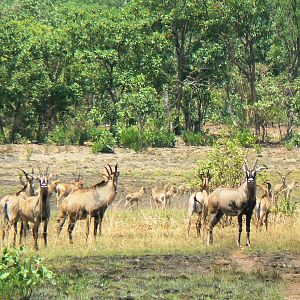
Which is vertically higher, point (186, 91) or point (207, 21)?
point (207, 21)

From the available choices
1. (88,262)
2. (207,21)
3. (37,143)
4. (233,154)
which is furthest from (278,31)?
(88,262)

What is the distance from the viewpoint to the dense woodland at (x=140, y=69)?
4425 cm

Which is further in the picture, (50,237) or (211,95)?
(211,95)

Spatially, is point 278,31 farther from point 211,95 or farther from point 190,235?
point 190,235

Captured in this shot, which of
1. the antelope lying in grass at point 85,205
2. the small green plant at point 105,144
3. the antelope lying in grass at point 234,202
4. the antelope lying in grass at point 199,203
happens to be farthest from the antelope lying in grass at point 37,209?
the small green plant at point 105,144

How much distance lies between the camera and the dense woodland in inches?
1742

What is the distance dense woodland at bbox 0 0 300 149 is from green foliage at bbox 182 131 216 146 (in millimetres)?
1497

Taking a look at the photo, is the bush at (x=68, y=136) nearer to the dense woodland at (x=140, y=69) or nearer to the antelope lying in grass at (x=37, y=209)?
the dense woodland at (x=140, y=69)

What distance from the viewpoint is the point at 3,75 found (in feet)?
143

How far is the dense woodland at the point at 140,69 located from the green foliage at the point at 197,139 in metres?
1.50

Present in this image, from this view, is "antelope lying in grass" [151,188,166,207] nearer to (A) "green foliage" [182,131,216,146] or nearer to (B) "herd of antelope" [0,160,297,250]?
(B) "herd of antelope" [0,160,297,250]

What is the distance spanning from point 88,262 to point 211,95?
39.6 metres

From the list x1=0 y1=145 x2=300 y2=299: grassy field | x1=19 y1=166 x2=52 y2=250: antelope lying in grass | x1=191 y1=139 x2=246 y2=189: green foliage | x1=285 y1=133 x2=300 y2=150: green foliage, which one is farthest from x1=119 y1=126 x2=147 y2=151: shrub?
x1=19 y1=166 x2=52 y2=250: antelope lying in grass

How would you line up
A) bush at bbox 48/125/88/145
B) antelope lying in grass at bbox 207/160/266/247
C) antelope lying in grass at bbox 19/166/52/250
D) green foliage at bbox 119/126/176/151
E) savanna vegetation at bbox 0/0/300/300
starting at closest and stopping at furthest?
1. antelope lying in grass at bbox 19/166/52/250
2. antelope lying in grass at bbox 207/160/266/247
3. savanna vegetation at bbox 0/0/300/300
4. green foliage at bbox 119/126/176/151
5. bush at bbox 48/125/88/145
